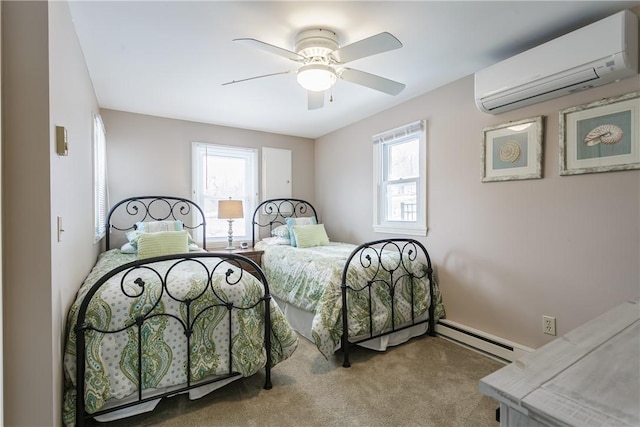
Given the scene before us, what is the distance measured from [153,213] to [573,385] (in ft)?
12.8

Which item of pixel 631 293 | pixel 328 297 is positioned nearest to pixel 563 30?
pixel 631 293

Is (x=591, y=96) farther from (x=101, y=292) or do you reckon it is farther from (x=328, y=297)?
(x=101, y=292)

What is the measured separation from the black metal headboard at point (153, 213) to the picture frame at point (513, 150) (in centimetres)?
319

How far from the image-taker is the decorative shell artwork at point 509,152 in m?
2.31

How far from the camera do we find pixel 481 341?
2523 mm

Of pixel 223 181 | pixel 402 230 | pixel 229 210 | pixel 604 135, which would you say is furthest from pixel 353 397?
pixel 223 181

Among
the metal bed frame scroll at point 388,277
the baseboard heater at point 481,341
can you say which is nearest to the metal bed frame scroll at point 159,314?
the metal bed frame scroll at point 388,277

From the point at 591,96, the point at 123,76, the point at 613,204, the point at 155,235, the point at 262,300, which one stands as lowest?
the point at 262,300

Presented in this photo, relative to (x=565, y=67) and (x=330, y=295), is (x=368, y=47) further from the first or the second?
(x=330, y=295)

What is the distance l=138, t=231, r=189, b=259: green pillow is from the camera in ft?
8.66

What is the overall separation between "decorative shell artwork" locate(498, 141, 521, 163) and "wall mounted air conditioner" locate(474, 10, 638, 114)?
0.26m

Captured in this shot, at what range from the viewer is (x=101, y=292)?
1.64 meters

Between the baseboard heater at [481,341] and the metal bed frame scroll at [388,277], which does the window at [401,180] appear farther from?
the baseboard heater at [481,341]

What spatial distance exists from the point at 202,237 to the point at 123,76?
6.44ft
